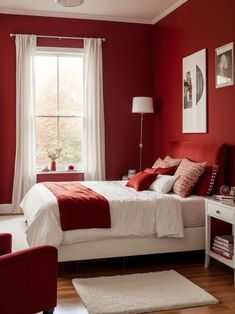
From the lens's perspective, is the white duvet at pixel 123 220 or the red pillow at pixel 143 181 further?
the red pillow at pixel 143 181

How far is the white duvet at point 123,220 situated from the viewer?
3.98 m

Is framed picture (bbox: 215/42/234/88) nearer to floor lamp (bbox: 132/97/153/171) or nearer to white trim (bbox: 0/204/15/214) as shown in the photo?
floor lamp (bbox: 132/97/153/171)

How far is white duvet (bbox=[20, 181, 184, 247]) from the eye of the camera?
3.98 meters

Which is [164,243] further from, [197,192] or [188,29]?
[188,29]

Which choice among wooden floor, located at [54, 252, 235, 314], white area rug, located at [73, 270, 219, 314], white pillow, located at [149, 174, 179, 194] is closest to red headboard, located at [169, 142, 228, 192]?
white pillow, located at [149, 174, 179, 194]

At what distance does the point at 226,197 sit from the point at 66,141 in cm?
371

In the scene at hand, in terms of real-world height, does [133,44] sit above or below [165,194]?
above

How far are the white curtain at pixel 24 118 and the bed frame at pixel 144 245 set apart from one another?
297 centimetres

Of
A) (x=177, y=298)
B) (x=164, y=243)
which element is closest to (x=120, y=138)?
(x=164, y=243)

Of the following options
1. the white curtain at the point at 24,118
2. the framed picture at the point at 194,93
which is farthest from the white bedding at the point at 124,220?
the white curtain at the point at 24,118

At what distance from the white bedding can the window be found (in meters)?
2.65

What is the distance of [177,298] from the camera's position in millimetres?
3459

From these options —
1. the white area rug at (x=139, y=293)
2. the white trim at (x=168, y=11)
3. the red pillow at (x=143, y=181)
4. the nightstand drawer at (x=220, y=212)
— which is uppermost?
the white trim at (x=168, y=11)

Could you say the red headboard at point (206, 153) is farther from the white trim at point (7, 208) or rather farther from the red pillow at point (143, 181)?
the white trim at point (7, 208)
